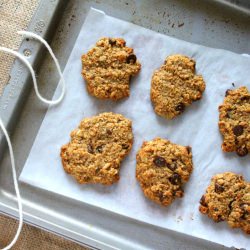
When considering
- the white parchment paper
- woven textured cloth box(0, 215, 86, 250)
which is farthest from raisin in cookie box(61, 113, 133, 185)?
woven textured cloth box(0, 215, 86, 250)

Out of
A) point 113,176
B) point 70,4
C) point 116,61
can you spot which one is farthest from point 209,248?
point 70,4

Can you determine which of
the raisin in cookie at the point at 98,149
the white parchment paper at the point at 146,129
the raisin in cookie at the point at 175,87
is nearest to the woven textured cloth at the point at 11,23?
the white parchment paper at the point at 146,129

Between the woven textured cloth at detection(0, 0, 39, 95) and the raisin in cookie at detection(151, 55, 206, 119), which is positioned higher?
the raisin in cookie at detection(151, 55, 206, 119)

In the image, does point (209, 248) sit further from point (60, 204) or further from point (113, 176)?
point (60, 204)

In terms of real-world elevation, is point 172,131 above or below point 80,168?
above

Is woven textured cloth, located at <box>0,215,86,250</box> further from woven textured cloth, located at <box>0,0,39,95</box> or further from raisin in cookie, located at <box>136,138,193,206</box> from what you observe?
woven textured cloth, located at <box>0,0,39,95</box>

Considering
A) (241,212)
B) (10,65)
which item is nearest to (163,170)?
(241,212)
